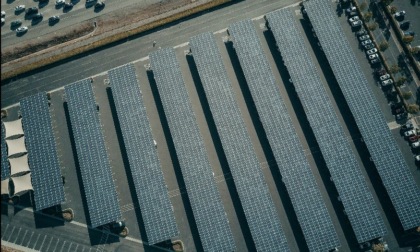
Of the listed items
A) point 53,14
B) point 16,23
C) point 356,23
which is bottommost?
point 356,23

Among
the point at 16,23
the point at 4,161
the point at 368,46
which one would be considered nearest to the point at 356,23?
→ the point at 368,46

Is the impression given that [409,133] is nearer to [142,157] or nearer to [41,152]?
[142,157]

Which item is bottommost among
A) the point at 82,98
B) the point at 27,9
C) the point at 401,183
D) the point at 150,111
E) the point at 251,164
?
the point at 401,183

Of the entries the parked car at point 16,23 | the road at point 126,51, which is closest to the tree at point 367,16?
the road at point 126,51

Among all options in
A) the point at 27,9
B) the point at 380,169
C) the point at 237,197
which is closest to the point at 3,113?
the point at 27,9

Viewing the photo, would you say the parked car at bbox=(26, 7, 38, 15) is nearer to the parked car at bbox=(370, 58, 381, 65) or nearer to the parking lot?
the parking lot

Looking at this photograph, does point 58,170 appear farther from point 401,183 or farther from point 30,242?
point 401,183
